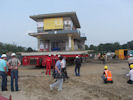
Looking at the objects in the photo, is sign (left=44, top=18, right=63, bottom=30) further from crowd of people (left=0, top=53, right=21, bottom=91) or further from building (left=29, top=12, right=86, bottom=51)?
crowd of people (left=0, top=53, right=21, bottom=91)

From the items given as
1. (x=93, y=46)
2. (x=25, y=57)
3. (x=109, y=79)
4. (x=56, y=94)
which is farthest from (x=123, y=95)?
(x=93, y=46)

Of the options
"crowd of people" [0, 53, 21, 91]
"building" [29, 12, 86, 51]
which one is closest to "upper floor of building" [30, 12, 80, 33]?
"building" [29, 12, 86, 51]

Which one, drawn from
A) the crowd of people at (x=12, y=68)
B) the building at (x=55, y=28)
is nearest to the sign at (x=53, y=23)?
the building at (x=55, y=28)

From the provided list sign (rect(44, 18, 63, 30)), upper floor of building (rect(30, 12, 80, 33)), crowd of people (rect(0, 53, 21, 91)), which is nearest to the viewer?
crowd of people (rect(0, 53, 21, 91))

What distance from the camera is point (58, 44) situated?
28.9m

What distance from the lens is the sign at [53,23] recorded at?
25531 millimetres

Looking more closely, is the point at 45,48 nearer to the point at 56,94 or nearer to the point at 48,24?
the point at 48,24

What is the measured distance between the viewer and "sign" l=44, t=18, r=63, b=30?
83.8 feet

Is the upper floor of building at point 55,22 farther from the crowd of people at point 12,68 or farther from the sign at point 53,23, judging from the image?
the crowd of people at point 12,68

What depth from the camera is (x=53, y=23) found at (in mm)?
25938

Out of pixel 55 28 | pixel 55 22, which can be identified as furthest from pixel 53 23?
pixel 55 28

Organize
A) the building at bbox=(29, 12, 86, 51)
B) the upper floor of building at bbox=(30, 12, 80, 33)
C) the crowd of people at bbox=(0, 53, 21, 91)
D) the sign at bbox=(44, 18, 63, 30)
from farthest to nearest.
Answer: the sign at bbox=(44, 18, 63, 30) → the upper floor of building at bbox=(30, 12, 80, 33) → the building at bbox=(29, 12, 86, 51) → the crowd of people at bbox=(0, 53, 21, 91)

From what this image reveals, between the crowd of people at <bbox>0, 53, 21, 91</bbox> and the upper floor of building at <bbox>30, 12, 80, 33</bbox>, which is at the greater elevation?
the upper floor of building at <bbox>30, 12, 80, 33</bbox>

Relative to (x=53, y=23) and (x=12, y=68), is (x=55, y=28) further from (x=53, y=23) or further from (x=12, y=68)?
(x=12, y=68)
